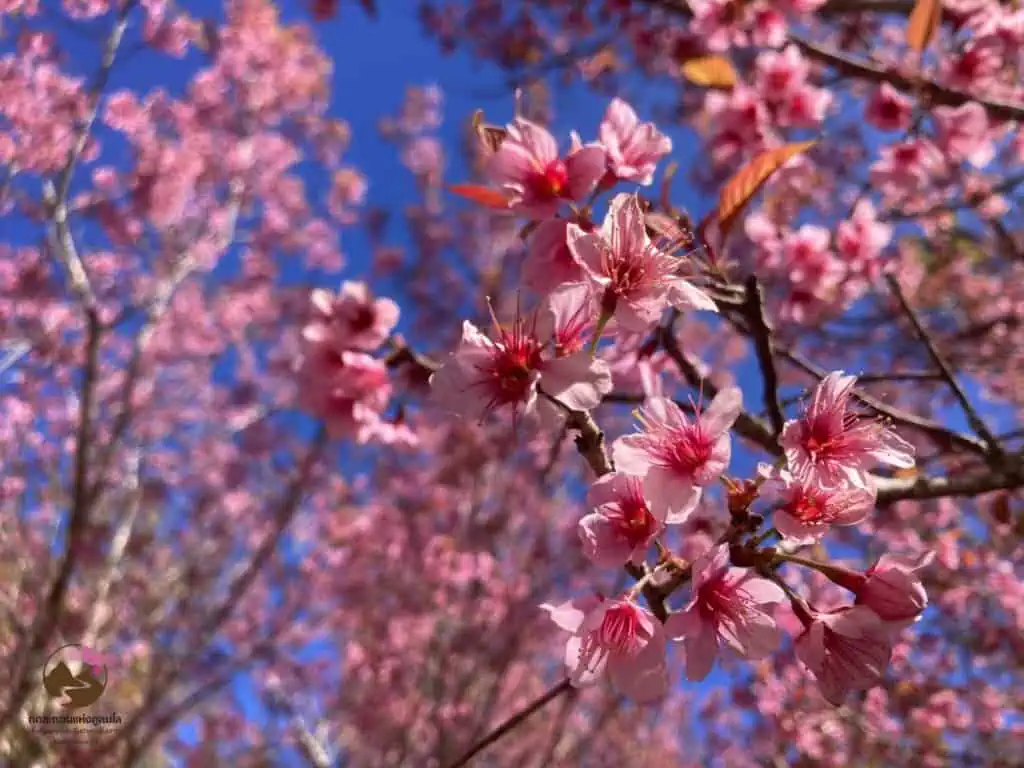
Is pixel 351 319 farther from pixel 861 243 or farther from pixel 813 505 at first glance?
pixel 861 243

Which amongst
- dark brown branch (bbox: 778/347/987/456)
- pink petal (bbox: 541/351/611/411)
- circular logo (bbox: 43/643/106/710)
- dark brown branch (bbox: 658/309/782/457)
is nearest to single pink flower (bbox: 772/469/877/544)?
pink petal (bbox: 541/351/611/411)

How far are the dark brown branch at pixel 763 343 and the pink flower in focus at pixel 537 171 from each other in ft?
1.00

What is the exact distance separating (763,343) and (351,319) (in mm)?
838

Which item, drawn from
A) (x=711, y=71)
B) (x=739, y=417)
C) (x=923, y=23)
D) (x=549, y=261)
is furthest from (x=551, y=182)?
(x=923, y=23)

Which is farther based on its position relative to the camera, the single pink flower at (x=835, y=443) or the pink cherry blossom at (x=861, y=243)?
the pink cherry blossom at (x=861, y=243)

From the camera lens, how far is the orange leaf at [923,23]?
1854mm

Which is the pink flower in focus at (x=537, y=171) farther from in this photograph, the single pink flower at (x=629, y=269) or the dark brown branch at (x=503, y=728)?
the dark brown branch at (x=503, y=728)

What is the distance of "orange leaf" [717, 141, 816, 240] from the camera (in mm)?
1234

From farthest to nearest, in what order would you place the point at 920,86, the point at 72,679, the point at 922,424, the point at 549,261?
the point at 72,679 → the point at 920,86 → the point at 922,424 → the point at 549,261

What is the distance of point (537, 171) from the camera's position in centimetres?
120

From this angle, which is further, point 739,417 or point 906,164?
point 906,164

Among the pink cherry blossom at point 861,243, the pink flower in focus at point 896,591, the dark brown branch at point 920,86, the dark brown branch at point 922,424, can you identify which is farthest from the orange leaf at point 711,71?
the pink flower in focus at point 896,591

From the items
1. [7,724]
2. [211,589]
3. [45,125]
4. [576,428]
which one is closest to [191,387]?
[211,589]

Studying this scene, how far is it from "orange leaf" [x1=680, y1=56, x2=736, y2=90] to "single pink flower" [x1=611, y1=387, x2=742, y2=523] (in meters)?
1.29
